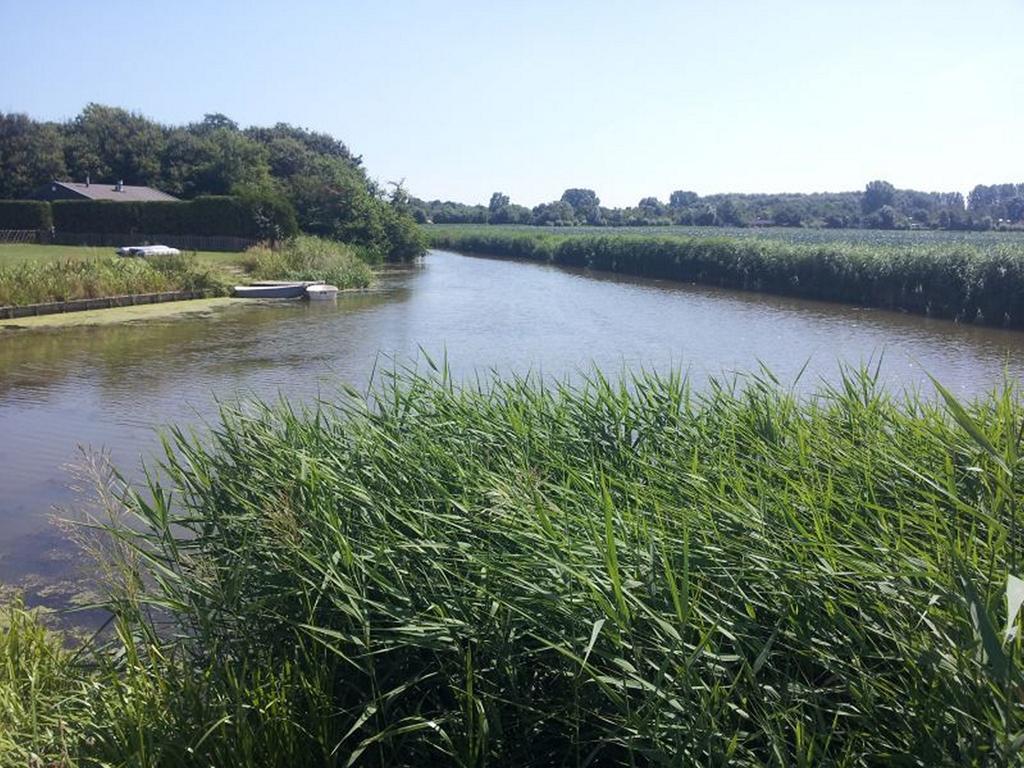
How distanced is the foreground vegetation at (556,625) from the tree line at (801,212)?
57577mm

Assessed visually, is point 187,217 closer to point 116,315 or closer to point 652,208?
point 116,315

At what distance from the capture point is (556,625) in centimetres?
291

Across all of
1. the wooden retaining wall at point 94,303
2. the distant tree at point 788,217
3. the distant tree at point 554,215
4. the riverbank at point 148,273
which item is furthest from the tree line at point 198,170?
the distant tree at point 788,217

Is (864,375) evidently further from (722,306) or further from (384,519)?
(722,306)

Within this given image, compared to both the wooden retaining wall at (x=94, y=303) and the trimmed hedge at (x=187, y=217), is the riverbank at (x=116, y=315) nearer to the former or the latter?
the wooden retaining wall at (x=94, y=303)

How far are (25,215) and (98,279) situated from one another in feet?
67.4

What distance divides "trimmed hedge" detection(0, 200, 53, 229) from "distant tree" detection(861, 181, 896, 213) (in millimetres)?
72098

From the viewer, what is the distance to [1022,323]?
821 inches

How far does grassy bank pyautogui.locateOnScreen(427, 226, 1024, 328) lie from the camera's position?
21.7 m

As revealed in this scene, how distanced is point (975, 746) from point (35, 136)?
56.1 m

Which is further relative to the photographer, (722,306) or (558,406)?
(722,306)

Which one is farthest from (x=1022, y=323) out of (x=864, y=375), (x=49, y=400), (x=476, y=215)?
(x=476, y=215)

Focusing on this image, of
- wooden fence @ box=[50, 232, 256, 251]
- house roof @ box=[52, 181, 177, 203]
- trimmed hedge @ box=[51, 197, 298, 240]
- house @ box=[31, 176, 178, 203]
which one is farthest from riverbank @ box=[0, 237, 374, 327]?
house @ box=[31, 176, 178, 203]

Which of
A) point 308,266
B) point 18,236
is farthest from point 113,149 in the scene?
point 308,266
